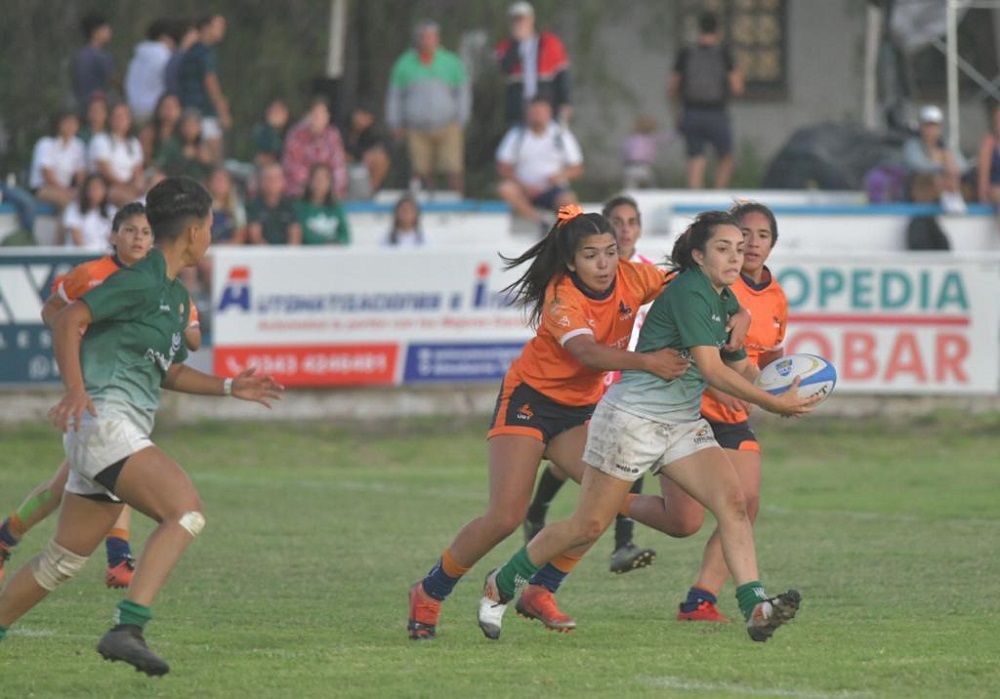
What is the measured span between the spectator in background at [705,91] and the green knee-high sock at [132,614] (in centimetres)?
1558

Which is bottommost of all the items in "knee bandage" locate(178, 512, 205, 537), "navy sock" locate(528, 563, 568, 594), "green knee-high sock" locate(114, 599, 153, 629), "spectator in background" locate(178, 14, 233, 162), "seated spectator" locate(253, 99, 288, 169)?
"navy sock" locate(528, 563, 568, 594)

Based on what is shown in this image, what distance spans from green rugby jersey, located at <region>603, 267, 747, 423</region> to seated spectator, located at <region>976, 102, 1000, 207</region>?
14266 mm

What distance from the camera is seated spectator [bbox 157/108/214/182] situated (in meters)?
19.4

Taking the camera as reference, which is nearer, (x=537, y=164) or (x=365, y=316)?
(x=365, y=316)

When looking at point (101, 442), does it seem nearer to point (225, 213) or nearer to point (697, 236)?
point (697, 236)

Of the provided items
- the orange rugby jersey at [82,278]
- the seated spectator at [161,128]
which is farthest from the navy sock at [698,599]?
the seated spectator at [161,128]

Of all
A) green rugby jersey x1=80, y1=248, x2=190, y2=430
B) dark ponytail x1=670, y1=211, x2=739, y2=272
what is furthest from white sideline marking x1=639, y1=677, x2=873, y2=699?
green rugby jersey x1=80, y1=248, x2=190, y2=430

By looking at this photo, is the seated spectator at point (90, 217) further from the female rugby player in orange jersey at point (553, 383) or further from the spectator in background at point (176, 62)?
the female rugby player in orange jersey at point (553, 383)

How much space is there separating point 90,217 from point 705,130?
23.3ft

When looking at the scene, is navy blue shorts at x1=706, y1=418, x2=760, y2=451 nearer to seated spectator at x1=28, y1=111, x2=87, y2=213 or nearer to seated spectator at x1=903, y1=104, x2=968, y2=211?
seated spectator at x1=28, y1=111, x2=87, y2=213

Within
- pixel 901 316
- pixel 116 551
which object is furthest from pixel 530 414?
pixel 901 316

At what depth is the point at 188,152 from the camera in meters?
19.6

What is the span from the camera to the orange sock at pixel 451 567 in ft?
27.0

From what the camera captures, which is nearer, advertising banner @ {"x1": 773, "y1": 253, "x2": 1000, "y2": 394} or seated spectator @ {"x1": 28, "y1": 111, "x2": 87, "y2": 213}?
advertising banner @ {"x1": 773, "y1": 253, "x2": 1000, "y2": 394}
